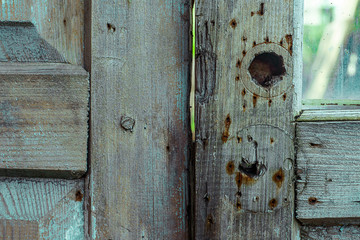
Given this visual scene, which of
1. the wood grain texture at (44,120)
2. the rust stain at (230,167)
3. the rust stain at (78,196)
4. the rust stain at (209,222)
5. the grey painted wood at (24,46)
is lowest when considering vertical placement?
the rust stain at (209,222)

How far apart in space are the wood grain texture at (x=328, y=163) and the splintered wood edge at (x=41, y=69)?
45 cm

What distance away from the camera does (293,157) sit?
534 mm

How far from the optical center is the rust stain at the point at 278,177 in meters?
0.53

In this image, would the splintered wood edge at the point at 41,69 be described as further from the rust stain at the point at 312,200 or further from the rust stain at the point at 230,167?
the rust stain at the point at 312,200

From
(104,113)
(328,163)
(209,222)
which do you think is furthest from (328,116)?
(104,113)

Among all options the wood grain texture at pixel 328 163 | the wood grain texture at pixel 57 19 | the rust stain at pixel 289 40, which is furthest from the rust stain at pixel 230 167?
the wood grain texture at pixel 57 19

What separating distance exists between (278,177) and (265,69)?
8.0 inches

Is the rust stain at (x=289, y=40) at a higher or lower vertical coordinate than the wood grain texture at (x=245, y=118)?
higher

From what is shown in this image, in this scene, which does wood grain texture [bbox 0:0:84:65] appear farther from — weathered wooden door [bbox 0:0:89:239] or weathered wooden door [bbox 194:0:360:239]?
weathered wooden door [bbox 194:0:360:239]

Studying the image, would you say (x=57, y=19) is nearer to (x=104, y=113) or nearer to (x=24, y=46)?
(x=24, y=46)

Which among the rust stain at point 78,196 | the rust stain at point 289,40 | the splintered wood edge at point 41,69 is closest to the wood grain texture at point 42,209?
the rust stain at point 78,196

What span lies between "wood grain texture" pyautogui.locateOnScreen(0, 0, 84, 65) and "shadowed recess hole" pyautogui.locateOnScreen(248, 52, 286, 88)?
0.34m

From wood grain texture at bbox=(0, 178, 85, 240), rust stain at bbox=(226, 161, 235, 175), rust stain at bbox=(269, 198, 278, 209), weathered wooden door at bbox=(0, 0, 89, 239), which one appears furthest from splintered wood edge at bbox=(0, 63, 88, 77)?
rust stain at bbox=(269, 198, 278, 209)

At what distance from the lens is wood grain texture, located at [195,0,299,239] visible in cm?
52
